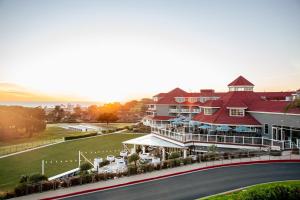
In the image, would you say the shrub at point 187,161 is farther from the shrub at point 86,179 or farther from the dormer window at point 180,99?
the dormer window at point 180,99

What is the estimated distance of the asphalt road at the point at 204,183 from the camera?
639 inches

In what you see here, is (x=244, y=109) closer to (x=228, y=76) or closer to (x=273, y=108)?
(x=273, y=108)

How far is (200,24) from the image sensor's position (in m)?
36.1

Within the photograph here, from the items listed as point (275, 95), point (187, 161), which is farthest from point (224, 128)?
point (275, 95)

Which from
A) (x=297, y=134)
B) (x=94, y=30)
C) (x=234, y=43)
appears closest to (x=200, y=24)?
(x=234, y=43)

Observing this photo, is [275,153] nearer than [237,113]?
Yes

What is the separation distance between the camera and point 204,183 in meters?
18.1

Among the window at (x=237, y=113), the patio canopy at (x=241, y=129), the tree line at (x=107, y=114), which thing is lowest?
the tree line at (x=107, y=114)

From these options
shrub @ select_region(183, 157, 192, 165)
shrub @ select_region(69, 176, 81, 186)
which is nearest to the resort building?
shrub @ select_region(183, 157, 192, 165)

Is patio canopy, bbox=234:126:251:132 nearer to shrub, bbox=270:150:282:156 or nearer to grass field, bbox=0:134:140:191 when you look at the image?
shrub, bbox=270:150:282:156

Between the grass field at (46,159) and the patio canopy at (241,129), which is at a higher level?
the patio canopy at (241,129)

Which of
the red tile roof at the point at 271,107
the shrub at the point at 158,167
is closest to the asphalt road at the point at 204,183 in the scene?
the shrub at the point at 158,167

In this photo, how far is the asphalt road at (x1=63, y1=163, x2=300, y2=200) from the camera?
16219 millimetres

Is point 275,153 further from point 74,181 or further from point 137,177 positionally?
point 74,181
